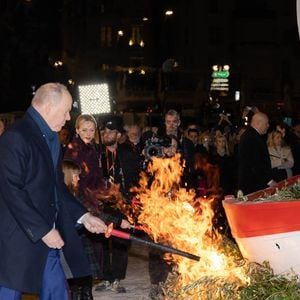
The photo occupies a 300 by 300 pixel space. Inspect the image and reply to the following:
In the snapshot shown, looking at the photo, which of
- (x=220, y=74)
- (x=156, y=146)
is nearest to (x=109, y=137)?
(x=156, y=146)

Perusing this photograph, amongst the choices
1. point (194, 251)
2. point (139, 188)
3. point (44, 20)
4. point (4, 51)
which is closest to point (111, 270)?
point (139, 188)

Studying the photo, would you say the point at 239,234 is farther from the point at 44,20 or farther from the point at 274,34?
the point at 274,34

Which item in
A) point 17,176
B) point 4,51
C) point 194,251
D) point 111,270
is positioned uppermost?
point 4,51

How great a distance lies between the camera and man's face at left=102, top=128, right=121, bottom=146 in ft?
27.1

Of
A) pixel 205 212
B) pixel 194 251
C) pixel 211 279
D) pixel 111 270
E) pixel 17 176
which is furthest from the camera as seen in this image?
pixel 111 270

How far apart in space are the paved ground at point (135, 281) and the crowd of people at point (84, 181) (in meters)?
0.17

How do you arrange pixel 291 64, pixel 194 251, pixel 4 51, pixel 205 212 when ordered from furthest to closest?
pixel 291 64, pixel 4 51, pixel 205 212, pixel 194 251

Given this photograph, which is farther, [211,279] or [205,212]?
[205,212]

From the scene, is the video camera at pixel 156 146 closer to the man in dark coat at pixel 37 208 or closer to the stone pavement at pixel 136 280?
the stone pavement at pixel 136 280

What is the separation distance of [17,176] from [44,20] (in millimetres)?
23959

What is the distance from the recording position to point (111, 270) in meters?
7.69

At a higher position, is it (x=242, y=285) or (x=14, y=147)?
(x=14, y=147)

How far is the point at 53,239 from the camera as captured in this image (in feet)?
15.0

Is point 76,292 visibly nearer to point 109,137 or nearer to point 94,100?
point 109,137
